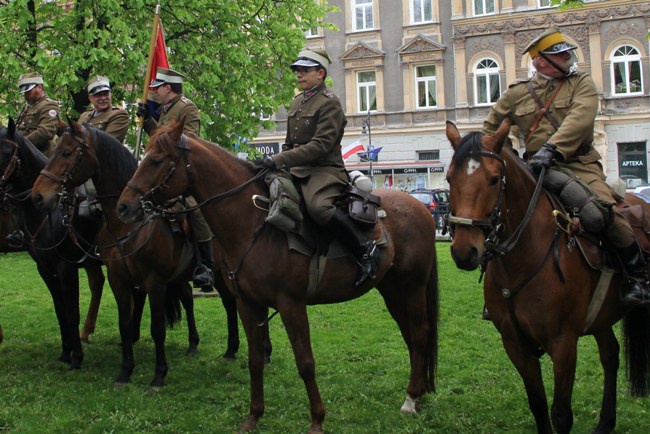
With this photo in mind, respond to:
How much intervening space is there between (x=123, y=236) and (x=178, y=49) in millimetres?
11092

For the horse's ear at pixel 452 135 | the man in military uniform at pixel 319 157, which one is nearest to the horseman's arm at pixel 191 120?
the man in military uniform at pixel 319 157

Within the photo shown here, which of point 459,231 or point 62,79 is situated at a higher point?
point 62,79

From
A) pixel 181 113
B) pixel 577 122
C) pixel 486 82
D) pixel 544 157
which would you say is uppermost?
pixel 486 82

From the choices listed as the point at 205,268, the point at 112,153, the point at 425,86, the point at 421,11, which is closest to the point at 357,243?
the point at 205,268

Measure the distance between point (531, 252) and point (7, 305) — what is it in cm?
1065

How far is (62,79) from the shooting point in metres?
15.4

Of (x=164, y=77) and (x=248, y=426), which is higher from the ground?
Answer: (x=164, y=77)

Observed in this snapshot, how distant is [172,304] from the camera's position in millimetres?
9867

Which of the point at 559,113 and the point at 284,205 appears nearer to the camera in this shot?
the point at 559,113

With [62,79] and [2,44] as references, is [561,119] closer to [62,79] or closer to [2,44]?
[62,79]

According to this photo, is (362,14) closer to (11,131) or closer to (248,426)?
(11,131)

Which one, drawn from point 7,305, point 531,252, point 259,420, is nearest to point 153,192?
point 259,420

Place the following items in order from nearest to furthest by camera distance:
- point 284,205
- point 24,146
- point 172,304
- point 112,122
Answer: point 284,205, point 24,146, point 112,122, point 172,304

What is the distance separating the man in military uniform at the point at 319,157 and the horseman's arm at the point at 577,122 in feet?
6.29
